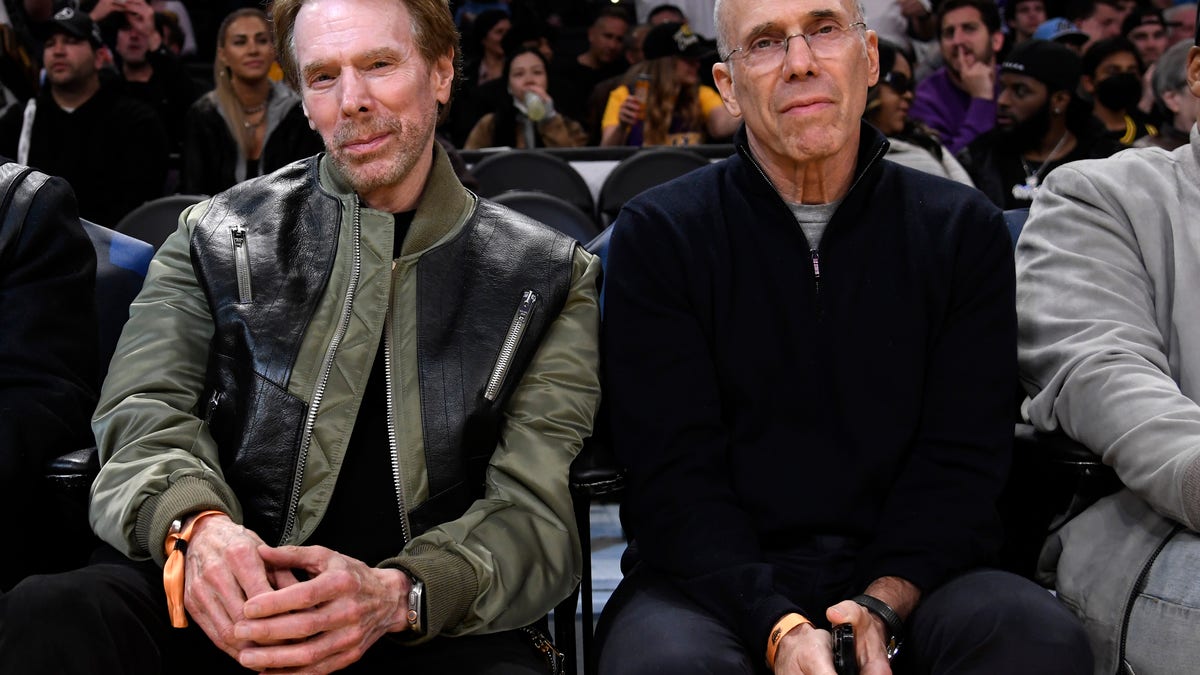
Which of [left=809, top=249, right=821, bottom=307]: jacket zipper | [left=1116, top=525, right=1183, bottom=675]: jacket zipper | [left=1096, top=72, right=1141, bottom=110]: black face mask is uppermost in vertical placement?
[left=809, top=249, right=821, bottom=307]: jacket zipper

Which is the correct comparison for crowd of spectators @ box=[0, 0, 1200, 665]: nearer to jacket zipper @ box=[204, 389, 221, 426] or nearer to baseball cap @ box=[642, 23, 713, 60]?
baseball cap @ box=[642, 23, 713, 60]

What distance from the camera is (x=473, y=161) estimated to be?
5.35 m

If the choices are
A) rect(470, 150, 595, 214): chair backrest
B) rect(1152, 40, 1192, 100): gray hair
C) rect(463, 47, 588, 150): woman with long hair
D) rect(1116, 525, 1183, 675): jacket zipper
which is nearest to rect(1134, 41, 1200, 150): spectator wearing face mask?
rect(1152, 40, 1192, 100): gray hair

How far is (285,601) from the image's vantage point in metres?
1.59

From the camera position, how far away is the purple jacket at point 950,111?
5875 mm

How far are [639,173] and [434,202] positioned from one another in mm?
2758

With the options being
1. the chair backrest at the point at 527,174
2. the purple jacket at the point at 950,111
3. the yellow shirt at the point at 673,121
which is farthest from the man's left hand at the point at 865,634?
the purple jacket at the point at 950,111

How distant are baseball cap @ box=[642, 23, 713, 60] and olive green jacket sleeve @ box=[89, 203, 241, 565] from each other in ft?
13.2

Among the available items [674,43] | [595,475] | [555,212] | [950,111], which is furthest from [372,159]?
[950,111]

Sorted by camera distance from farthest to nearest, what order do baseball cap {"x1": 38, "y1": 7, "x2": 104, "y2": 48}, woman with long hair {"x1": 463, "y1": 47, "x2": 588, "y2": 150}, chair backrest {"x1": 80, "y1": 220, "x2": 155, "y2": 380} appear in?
woman with long hair {"x1": 463, "y1": 47, "x2": 588, "y2": 150}
baseball cap {"x1": 38, "y1": 7, "x2": 104, "y2": 48}
chair backrest {"x1": 80, "y1": 220, "x2": 155, "y2": 380}

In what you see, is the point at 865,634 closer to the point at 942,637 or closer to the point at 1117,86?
the point at 942,637

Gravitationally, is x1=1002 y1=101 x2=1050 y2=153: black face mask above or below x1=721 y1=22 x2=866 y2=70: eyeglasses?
below

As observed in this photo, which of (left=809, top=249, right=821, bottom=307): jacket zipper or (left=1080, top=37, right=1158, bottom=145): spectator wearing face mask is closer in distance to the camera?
(left=809, top=249, right=821, bottom=307): jacket zipper

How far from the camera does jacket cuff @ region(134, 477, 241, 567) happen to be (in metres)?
1.73
